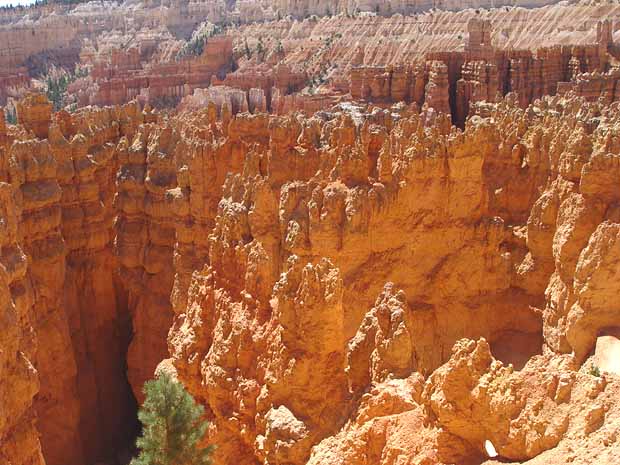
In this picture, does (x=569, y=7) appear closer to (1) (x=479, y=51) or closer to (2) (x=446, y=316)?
(1) (x=479, y=51)

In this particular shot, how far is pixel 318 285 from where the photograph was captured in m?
10.2

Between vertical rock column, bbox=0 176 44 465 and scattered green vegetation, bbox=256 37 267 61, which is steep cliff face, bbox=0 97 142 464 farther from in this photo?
scattered green vegetation, bbox=256 37 267 61

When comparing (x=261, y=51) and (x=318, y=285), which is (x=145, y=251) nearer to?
(x=318, y=285)

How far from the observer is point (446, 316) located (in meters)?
15.7

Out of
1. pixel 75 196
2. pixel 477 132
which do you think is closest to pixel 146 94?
pixel 75 196

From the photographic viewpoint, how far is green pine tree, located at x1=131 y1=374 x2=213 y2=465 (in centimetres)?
1050

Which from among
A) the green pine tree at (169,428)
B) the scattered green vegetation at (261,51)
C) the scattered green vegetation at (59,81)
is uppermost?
the green pine tree at (169,428)

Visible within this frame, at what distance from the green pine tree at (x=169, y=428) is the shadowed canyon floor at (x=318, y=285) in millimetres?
824

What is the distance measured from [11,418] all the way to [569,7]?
63.3 metres

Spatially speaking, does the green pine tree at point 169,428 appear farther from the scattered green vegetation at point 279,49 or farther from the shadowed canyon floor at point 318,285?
the scattered green vegetation at point 279,49

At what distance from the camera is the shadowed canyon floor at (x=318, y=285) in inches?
339

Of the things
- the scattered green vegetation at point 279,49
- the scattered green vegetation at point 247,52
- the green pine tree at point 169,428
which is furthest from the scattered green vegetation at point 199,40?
the green pine tree at point 169,428

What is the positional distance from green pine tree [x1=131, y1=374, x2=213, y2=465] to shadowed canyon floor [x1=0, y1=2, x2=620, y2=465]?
2.70 ft

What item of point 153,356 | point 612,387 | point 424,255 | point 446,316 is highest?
point 612,387
